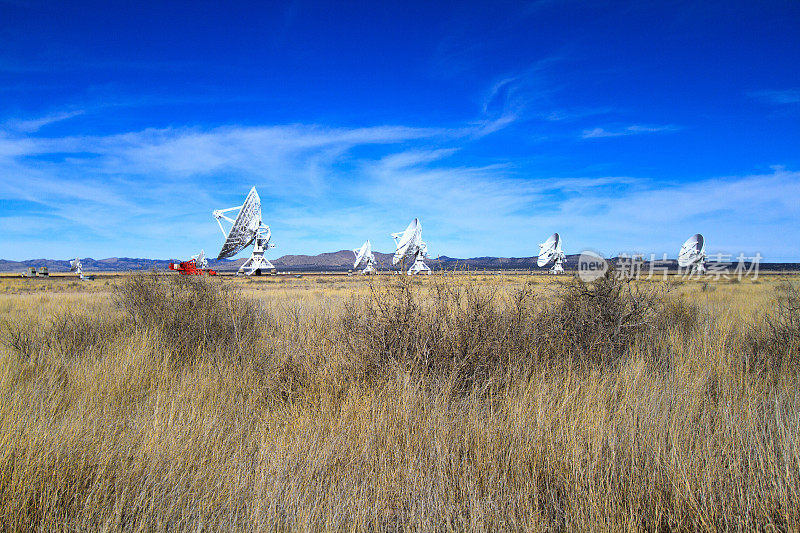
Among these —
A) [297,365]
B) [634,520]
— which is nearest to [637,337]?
[634,520]

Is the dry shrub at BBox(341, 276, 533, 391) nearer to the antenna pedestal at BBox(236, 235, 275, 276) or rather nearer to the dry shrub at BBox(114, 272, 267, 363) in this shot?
the dry shrub at BBox(114, 272, 267, 363)

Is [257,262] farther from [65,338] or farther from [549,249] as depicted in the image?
[65,338]

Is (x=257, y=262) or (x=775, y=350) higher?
(x=257, y=262)

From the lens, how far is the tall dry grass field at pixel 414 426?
96.3 inches

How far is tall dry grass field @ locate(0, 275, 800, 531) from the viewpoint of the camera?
245 cm

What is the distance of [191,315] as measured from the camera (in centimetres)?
681

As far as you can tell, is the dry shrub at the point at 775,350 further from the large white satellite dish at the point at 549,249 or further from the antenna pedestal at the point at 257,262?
the large white satellite dish at the point at 549,249

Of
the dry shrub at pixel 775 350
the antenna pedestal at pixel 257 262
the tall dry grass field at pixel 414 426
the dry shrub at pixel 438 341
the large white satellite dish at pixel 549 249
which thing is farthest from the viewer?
the large white satellite dish at pixel 549 249

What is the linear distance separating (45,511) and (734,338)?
28.7ft

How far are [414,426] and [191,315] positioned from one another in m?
4.96

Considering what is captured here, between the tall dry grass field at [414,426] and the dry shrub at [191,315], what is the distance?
0.28 ft

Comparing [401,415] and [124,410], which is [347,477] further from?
[124,410]

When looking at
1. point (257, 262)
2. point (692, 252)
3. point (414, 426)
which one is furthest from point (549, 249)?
point (414, 426)

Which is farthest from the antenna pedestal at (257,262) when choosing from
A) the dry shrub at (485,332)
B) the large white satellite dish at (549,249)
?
the dry shrub at (485,332)
